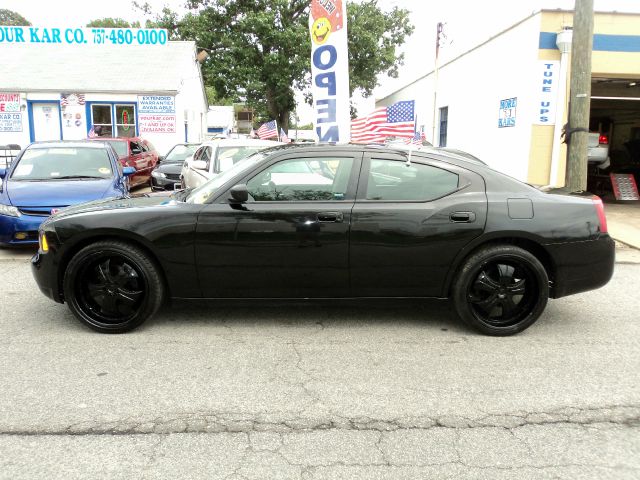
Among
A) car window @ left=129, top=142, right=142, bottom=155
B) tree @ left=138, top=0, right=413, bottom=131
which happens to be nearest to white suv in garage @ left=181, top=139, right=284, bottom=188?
car window @ left=129, top=142, right=142, bottom=155

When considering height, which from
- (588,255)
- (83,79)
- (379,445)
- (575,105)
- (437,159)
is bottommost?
(379,445)

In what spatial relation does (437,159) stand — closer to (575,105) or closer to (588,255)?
(588,255)

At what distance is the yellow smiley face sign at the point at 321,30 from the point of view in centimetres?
1027

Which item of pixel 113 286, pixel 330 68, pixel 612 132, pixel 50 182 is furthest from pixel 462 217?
pixel 612 132

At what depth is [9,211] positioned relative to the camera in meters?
7.22

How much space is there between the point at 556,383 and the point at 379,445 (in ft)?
4.89

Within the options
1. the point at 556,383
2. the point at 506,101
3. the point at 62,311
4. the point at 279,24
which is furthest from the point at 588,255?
the point at 279,24

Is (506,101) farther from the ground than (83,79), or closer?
closer

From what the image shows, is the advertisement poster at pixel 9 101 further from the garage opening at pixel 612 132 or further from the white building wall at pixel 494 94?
the garage opening at pixel 612 132

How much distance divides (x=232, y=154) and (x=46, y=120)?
15.1m

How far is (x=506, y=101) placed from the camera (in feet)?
45.9

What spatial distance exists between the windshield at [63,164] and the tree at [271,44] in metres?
21.4

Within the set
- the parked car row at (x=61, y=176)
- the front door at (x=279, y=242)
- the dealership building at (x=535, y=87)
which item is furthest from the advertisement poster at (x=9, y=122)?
the front door at (x=279, y=242)

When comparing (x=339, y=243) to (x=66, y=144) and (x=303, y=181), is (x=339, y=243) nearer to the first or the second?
(x=303, y=181)
